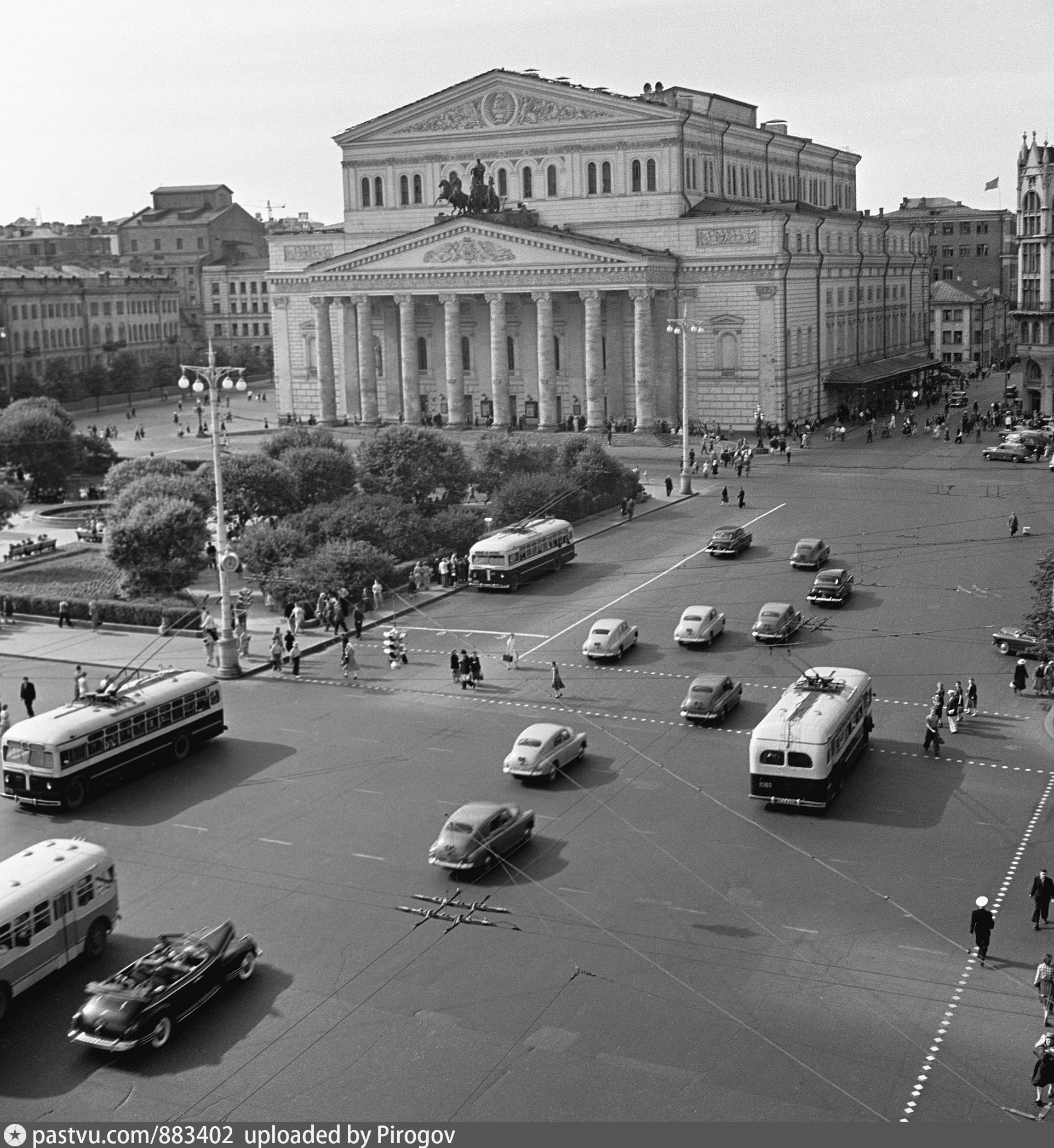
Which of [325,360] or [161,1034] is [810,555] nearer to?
[161,1034]

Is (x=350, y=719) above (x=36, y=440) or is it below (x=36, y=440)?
below

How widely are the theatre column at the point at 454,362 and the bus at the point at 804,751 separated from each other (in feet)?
234

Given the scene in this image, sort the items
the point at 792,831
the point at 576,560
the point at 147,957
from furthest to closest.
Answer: the point at 576,560, the point at 792,831, the point at 147,957

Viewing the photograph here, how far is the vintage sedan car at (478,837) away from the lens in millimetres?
31156

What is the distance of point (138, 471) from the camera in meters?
71.0

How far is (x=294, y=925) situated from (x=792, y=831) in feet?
36.8

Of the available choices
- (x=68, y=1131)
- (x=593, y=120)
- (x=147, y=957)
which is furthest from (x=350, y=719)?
(x=593, y=120)

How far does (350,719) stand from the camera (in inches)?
1714

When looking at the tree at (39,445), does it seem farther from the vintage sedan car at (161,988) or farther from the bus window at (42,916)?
the vintage sedan car at (161,988)

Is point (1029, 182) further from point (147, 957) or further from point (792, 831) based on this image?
point (147, 957)

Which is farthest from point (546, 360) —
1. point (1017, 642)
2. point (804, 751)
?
point (804, 751)

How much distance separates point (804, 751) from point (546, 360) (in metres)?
70.9

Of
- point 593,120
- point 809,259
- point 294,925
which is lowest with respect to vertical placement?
point 294,925

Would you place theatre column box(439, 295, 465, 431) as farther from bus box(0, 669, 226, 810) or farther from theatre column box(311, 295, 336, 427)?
bus box(0, 669, 226, 810)
